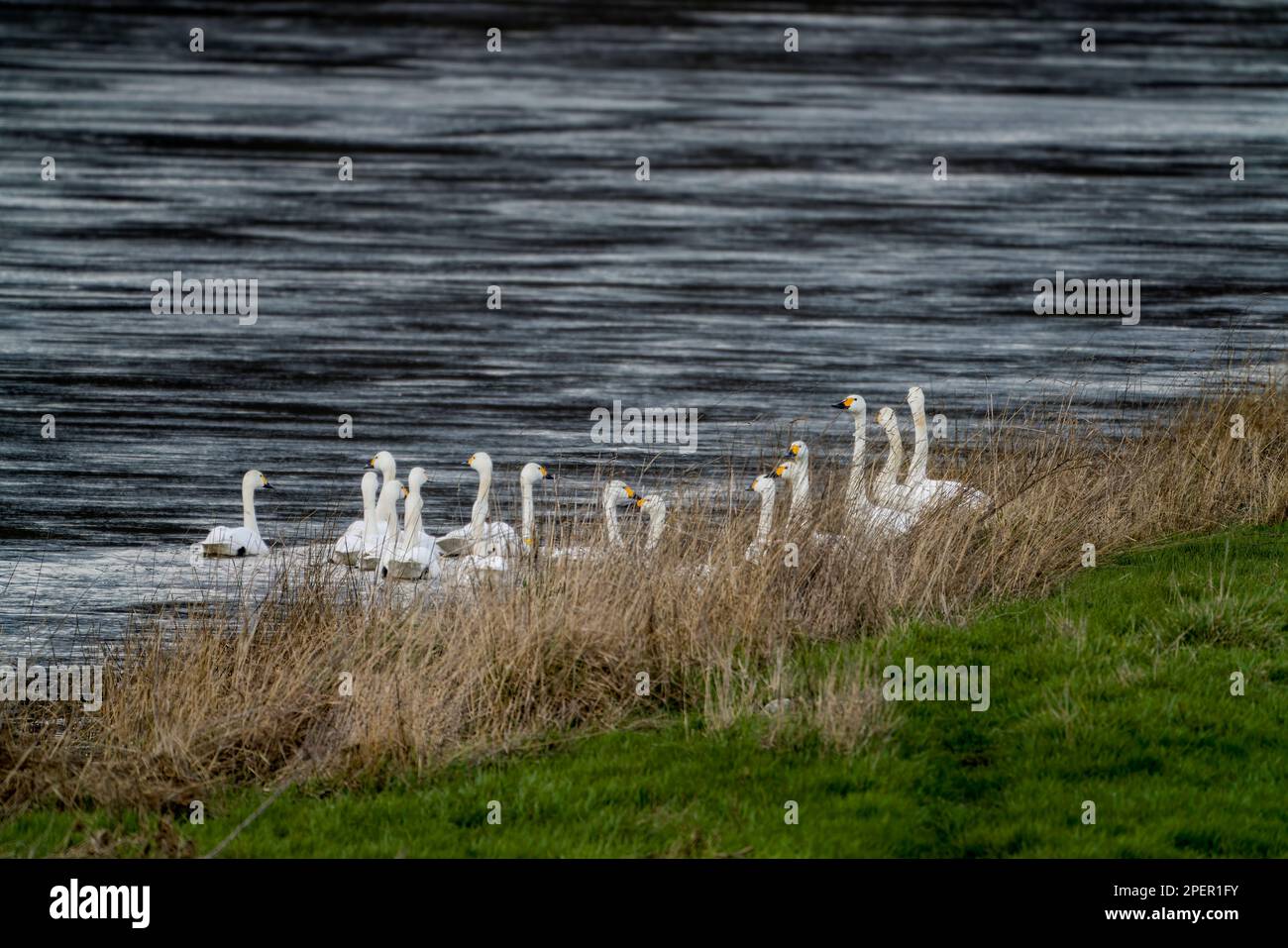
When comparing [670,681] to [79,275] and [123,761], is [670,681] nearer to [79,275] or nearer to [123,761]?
[123,761]

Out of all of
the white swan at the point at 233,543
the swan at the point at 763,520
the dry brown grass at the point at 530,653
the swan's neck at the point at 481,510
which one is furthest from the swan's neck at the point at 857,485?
the white swan at the point at 233,543

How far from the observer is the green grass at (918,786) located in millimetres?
8805

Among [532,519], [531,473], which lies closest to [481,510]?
[531,473]

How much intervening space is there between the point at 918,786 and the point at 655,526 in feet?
→ 15.9

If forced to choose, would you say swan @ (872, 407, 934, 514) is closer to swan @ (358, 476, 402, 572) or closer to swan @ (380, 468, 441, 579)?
swan @ (380, 468, 441, 579)

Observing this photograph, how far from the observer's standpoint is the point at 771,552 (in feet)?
41.5

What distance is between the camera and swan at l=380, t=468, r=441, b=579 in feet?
49.0

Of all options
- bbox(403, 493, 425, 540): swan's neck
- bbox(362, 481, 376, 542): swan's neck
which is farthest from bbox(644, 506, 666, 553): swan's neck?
bbox(362, 481, 376, 542): swan's neck

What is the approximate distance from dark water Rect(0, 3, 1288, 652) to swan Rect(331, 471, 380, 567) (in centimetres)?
168

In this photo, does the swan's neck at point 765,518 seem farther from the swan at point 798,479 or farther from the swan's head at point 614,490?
the swan's head at point 614,490

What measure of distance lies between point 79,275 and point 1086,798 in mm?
26669

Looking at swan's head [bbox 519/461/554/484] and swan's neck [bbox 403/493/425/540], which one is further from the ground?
swan's head [bbox 519/461/554/484]

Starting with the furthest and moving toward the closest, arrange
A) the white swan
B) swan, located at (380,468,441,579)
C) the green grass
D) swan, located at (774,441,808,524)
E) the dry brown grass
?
the white swan → swan, located at (380,468,441,579) → swan, located at (774,441,808,524) → the dry brown grass → the green grass
